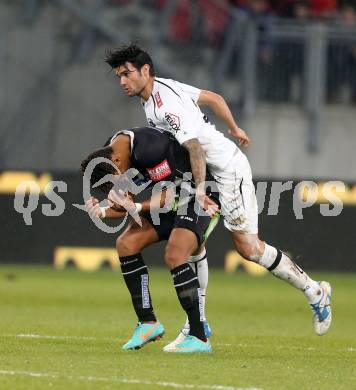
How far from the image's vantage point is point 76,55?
2117cm

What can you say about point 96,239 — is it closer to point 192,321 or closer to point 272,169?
point 272,169

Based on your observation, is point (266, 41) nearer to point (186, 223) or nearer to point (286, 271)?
point (286, 271)

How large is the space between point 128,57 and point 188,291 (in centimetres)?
176

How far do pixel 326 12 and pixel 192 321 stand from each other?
13.8m

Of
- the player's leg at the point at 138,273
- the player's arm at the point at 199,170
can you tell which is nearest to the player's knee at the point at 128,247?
the player's leg at the point at 138,273

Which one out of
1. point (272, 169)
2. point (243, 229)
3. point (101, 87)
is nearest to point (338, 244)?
point (272, 169)

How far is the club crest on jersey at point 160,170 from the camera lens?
30.6 feet

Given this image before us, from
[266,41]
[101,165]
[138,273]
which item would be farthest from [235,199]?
[266,41]

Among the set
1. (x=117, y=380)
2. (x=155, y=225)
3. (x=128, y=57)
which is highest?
(x=128, y=57)

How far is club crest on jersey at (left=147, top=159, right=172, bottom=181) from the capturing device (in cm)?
934

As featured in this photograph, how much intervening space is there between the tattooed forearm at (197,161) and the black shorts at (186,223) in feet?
0.82

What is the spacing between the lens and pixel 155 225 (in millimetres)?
9562

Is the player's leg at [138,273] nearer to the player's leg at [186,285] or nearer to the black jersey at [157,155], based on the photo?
the player's leg at [186,285]

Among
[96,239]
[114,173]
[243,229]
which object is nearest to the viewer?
[114,173]
